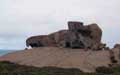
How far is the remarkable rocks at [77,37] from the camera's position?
5466cm

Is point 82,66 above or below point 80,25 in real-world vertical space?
below

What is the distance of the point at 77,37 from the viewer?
54.7 meters

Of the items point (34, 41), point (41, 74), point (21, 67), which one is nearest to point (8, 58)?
point (34, 41)

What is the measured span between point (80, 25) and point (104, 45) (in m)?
4.54

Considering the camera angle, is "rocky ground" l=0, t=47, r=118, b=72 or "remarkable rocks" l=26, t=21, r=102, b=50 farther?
"remarkable rocks" l=26, t=21, r=102, b=50

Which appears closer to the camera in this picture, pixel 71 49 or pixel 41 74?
pixel 41 74

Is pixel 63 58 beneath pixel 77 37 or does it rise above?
beneath

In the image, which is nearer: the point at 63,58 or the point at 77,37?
the point at 63,58

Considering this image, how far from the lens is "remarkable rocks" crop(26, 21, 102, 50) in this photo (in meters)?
54.7

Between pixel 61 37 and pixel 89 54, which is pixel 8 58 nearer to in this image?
pixel 61 37

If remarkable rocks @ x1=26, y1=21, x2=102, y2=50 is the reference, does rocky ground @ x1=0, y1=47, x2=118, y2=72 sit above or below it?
below

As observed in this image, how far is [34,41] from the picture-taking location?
59031 mm

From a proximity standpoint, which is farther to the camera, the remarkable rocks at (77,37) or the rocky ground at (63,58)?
the remarkable rocks at (77,37)

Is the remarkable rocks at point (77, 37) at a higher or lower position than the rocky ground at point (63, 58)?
higher
